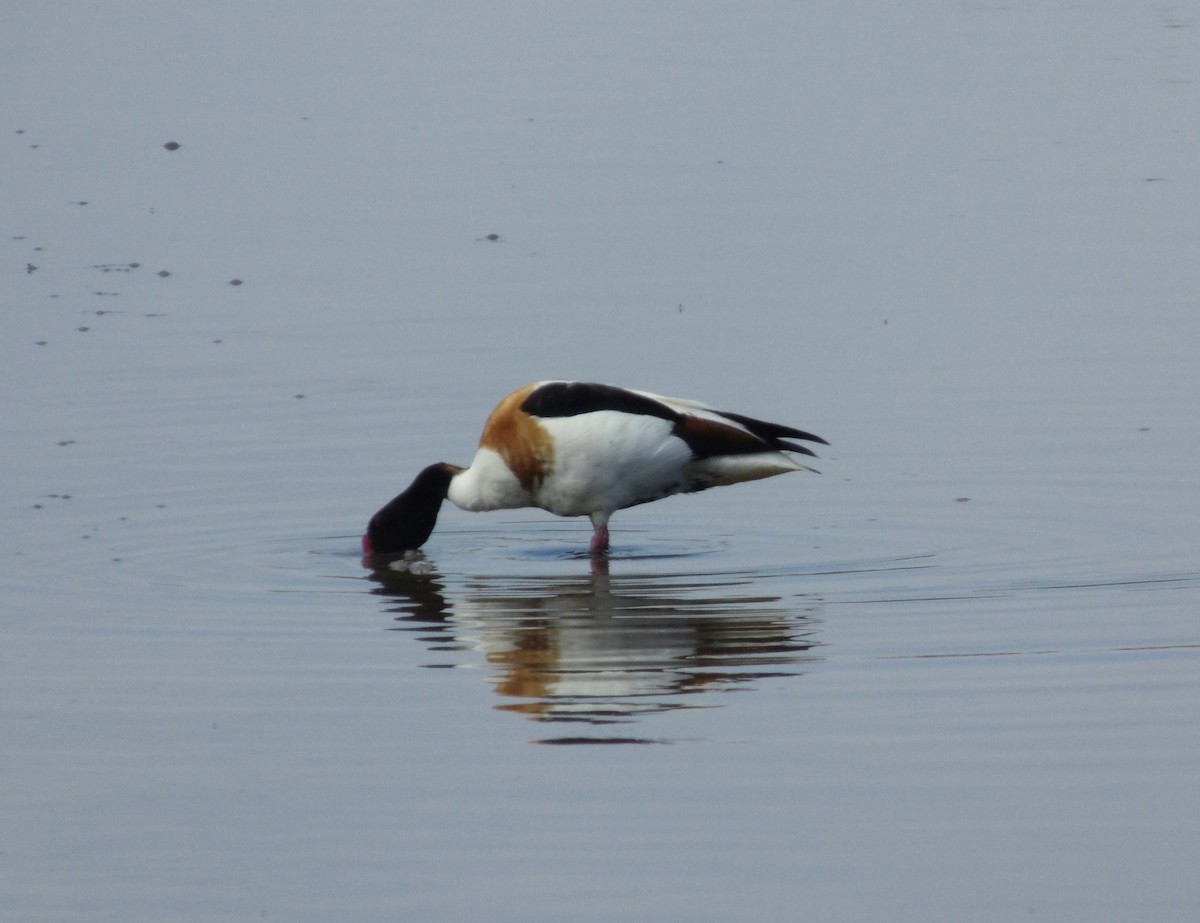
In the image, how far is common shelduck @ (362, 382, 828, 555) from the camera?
9797mm

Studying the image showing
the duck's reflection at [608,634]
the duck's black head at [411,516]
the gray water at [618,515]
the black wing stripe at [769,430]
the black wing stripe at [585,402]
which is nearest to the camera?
the gray water at [618,515]

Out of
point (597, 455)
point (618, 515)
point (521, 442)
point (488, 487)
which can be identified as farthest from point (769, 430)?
point (618, 515)

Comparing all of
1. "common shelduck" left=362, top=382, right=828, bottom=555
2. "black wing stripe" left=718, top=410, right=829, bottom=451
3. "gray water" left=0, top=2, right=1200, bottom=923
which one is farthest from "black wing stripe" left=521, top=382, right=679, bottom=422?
"gray water" left=0, top=2, right=1200, bottom=923

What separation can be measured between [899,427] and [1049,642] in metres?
3.57

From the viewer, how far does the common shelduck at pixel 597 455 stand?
9.80 meters

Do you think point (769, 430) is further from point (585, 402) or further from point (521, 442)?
point (521, 442)

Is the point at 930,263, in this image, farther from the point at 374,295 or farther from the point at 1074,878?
the point at 1074,878

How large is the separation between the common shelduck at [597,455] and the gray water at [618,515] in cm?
25

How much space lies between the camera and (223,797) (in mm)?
6480

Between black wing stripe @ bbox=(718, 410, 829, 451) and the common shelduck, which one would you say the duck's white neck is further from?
black wing stripe @ bbox=(718, 410, 829, 451)

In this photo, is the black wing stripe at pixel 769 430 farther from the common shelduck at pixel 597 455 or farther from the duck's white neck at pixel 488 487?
the duck's white neck at pixel 488 487

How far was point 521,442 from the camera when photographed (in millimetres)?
9875

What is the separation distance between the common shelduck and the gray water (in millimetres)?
246

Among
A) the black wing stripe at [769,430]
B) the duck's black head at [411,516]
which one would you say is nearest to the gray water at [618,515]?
the duck's black head at [411,516]
